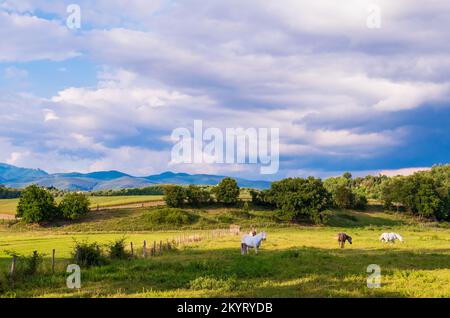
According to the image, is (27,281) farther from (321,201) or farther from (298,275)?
(321,201)

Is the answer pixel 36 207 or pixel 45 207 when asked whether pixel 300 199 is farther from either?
pixel 36 207

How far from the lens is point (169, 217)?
105m

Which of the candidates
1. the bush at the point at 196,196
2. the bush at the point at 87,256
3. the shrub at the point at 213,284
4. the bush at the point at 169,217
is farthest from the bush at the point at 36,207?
the shrub at the point at 213,284

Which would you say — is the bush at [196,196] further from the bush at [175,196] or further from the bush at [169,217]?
the bush at [169,217]

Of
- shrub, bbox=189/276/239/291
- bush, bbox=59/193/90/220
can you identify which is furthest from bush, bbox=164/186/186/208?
shrub, bbox=189/276/239/291

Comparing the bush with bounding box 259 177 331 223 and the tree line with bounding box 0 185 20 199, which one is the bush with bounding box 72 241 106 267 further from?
the tree line with bounding box 0 185 20 199

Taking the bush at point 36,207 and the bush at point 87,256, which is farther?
the bush at point 36,207

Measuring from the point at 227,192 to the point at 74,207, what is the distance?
3841cm

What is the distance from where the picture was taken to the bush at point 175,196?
11956cm

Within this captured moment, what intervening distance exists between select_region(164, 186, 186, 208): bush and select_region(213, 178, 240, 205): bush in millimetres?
9022

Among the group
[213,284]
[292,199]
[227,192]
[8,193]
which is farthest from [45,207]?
[8,193]

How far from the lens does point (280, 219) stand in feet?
384

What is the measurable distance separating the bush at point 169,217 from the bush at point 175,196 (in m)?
A: 9.14
